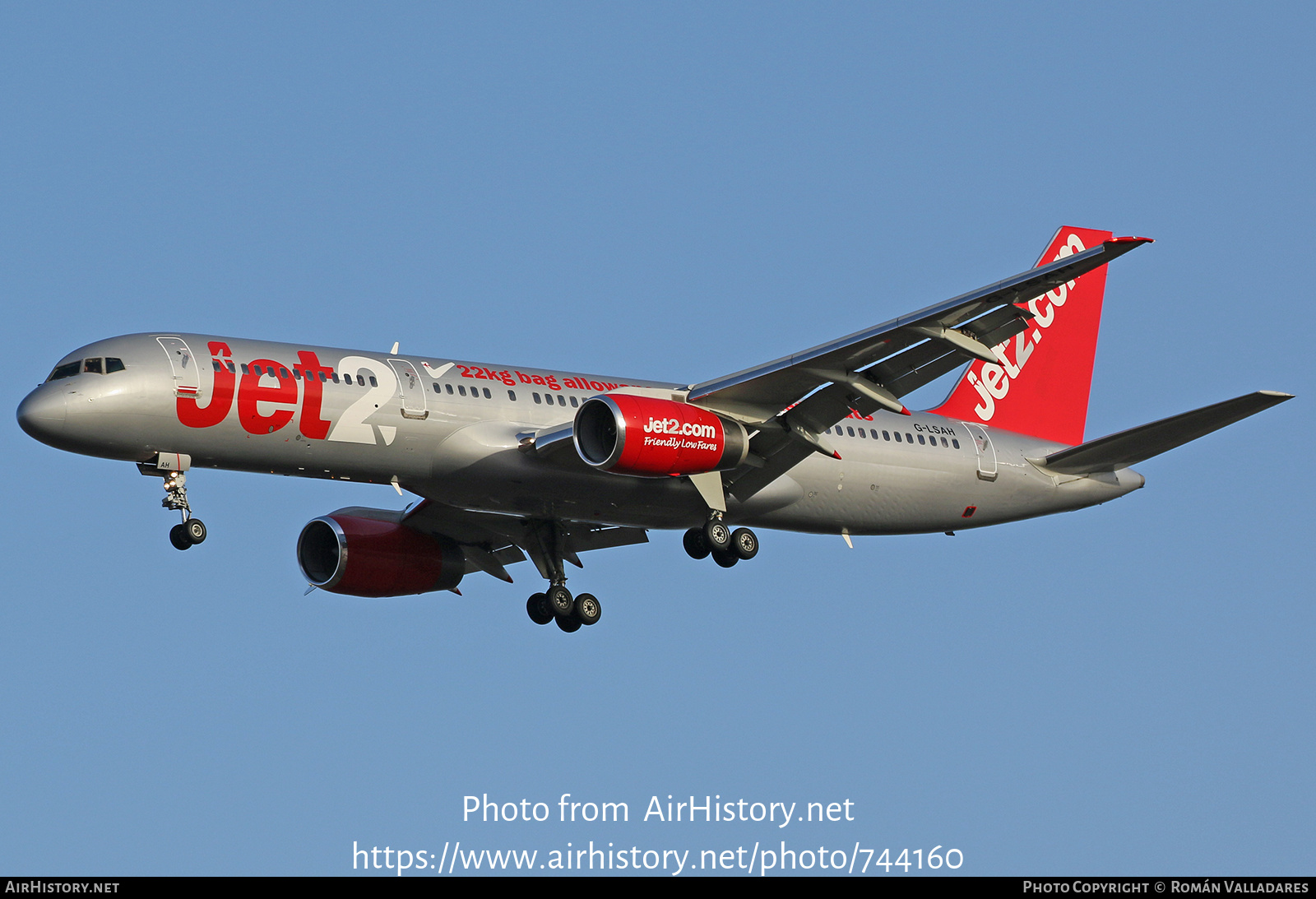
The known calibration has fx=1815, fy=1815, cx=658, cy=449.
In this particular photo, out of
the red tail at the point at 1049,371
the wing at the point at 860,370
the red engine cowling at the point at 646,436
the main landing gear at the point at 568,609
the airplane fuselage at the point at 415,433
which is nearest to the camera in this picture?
the wing at the point at 860,370

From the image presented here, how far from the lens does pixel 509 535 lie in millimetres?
42688

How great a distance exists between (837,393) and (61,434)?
1519 centimetres

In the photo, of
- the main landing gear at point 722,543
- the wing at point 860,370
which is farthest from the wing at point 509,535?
the wing at point 860,370

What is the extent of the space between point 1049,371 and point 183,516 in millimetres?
22096

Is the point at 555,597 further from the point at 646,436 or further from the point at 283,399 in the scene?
the point at 283,399

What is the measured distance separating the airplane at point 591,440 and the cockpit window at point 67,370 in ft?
0.13

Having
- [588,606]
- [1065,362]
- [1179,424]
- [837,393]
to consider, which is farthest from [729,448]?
[1065,362]

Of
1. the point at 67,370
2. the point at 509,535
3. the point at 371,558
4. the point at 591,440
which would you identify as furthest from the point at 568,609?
the point at 67,370

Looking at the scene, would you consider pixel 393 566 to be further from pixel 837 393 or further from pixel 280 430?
pixel 837 393

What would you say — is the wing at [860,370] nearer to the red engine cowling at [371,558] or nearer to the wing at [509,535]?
the wing at [509,535]

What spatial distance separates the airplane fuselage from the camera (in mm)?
34125

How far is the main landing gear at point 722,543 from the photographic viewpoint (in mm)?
38688

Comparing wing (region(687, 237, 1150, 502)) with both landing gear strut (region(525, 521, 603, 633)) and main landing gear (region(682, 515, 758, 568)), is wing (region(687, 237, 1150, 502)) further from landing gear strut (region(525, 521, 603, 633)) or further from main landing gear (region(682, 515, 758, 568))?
landing gear strut (region(525, 521, 603, 633))

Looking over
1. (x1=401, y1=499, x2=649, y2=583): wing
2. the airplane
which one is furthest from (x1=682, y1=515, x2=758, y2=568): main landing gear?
(x1=401, y1=499, x2=649, y2=583): wing
